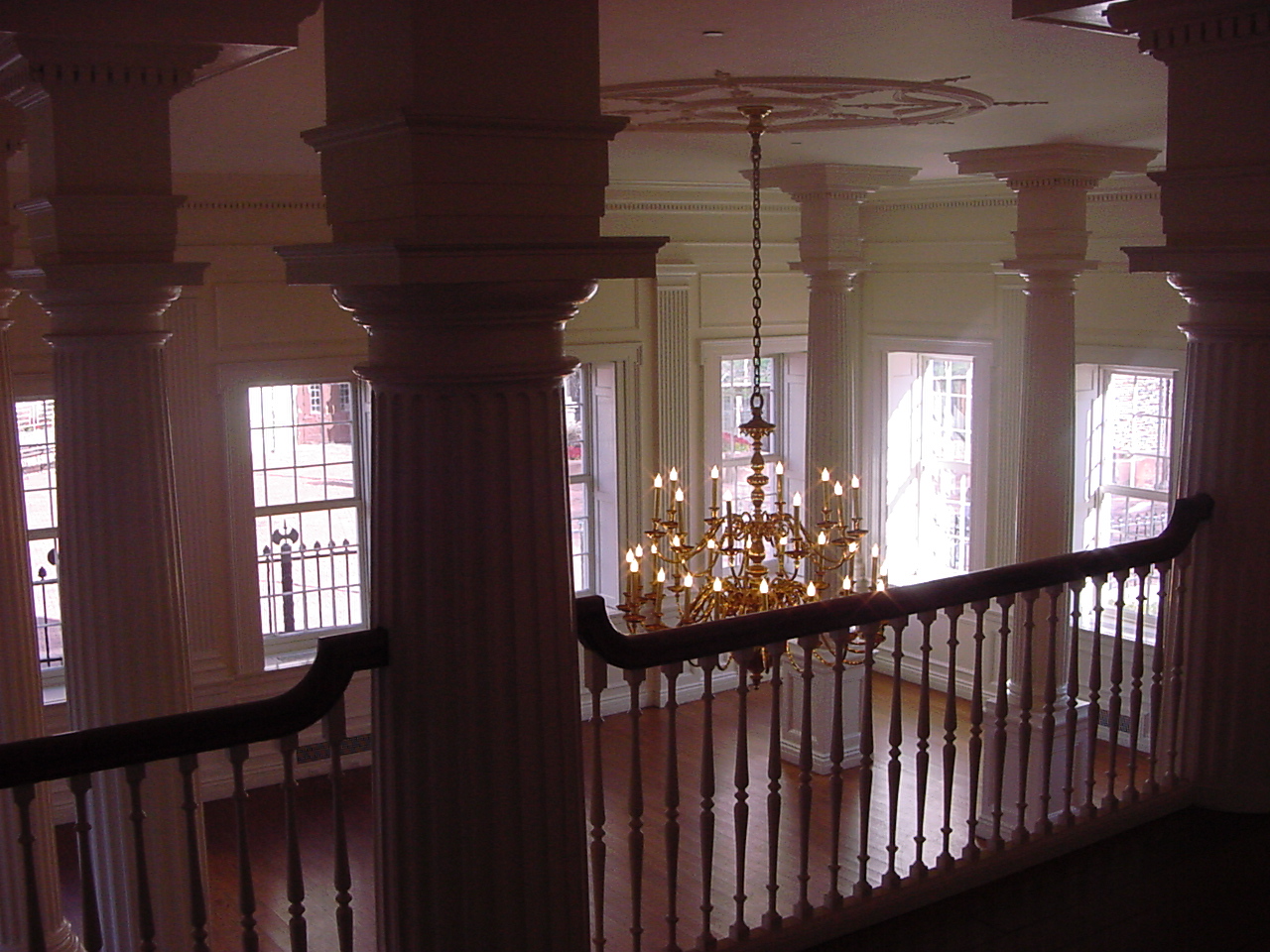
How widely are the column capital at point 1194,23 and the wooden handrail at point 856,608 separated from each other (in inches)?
46.5

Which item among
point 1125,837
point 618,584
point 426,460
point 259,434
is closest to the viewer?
point 426,460

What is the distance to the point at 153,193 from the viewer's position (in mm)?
3715

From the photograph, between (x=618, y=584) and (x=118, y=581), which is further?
(x=618, y=584)

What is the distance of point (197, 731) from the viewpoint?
7.13ft

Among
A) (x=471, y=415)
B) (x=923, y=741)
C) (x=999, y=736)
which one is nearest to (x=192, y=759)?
(x=471, y=415)

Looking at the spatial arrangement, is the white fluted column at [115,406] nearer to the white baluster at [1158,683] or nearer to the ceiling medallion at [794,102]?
the ceiling medallion at [794,102]

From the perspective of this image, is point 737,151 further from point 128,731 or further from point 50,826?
point 128,731

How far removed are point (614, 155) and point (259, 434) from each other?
326 cm

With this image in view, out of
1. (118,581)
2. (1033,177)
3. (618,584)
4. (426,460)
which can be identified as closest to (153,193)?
(118,581)

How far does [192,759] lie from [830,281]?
6.67m

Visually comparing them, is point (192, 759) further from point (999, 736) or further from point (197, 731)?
point (999, 736)

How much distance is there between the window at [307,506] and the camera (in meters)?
8.85

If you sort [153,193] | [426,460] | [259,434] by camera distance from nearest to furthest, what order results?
[426,460], [153,193], [259,434]

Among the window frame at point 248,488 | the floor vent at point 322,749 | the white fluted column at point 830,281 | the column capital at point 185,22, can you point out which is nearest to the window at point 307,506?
the window frame at point 248,488
